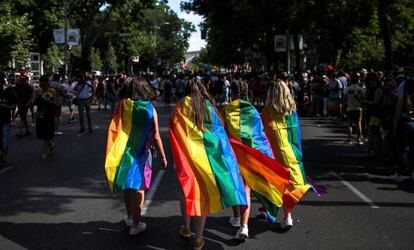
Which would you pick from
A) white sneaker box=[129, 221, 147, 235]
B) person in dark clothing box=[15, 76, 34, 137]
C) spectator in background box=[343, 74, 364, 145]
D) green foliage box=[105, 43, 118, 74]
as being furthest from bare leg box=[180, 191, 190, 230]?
green foliage box=[105, 43, 118, 74]

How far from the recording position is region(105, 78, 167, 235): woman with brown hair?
558 cm

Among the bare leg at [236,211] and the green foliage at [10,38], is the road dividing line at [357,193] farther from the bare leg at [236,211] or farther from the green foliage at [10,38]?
the green foliage at [10,38]

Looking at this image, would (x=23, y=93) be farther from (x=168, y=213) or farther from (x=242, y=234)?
(x=242, y=234)

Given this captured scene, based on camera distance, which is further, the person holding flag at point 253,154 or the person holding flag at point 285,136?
the person holding flag at point 285,136

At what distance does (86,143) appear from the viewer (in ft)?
44.3

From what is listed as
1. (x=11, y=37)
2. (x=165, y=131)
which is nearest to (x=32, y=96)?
(x=165, y=131)

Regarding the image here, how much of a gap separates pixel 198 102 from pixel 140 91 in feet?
2.27

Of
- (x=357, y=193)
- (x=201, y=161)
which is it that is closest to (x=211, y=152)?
(x=201, y=161)

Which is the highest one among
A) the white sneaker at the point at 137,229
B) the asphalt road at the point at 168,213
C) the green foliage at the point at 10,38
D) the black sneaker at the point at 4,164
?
the green foliage at the point at 10,38

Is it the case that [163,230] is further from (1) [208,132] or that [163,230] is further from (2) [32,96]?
(2) [32,96]

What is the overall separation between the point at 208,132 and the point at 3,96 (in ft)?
20.6

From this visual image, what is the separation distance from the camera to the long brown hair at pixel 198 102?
534cm

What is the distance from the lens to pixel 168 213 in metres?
6.71

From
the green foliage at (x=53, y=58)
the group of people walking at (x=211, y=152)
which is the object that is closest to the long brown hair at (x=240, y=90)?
the group of people walking at (x=211, y=152)
